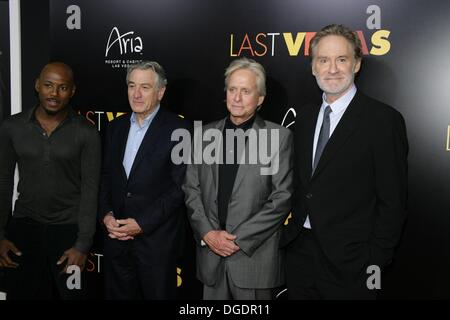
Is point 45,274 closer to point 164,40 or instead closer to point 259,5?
point 164,40

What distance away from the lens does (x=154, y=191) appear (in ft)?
9.38

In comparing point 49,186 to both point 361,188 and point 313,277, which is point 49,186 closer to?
point 313,277

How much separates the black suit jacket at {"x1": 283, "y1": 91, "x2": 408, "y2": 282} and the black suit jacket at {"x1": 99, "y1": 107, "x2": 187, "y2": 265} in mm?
854

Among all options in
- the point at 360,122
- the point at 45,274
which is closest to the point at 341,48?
the point at 360,122

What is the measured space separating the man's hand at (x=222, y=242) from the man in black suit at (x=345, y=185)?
311 mm

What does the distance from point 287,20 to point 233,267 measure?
1681 mm

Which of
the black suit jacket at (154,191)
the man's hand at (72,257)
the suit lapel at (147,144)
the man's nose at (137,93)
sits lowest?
the man's hand at (72,257)

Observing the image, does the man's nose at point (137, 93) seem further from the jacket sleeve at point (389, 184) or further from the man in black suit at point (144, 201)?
the jacket sleeve at point (389, 184)

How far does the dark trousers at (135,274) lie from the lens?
2883 millimetres

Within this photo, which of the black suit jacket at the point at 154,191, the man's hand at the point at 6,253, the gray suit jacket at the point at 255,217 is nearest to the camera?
the gray suit jacket at the point at 255,217

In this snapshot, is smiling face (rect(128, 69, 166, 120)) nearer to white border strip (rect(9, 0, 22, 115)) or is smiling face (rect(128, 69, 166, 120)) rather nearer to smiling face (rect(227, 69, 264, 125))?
smiling face (rect(227, 69, 264, 125))

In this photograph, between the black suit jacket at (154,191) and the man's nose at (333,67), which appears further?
the black suit jacket at (154,191)

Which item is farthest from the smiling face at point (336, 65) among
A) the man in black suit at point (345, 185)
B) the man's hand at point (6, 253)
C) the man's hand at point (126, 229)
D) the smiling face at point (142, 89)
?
the man's hand at point (6, 253)

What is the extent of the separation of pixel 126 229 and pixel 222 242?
2.06 ft
